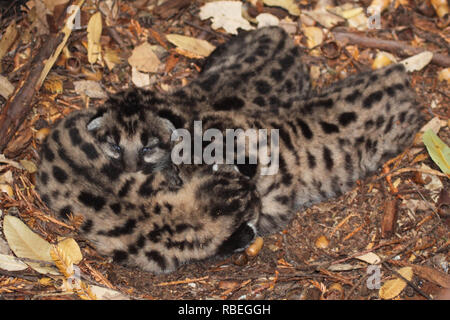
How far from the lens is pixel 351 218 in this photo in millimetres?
5863

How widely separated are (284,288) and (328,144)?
160cm

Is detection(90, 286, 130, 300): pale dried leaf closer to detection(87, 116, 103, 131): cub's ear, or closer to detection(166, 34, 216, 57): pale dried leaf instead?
detection(87, 116, 103, 131): cub's ear

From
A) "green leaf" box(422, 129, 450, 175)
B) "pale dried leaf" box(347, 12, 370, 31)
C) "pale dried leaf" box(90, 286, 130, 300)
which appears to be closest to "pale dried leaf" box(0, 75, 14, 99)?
"pale dried leaf" box(90, 286, 130, 300)

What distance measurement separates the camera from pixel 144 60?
6.68 m

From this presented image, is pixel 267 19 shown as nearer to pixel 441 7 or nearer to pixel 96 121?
pixel 441 7

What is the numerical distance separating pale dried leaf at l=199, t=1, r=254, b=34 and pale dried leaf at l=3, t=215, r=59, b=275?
10.7 feet

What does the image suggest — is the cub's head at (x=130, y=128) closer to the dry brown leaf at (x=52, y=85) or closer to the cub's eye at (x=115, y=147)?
the cub's eye at (x=115, y=147)

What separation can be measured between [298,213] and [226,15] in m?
2.55

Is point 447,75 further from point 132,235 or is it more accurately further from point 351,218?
point 132,235

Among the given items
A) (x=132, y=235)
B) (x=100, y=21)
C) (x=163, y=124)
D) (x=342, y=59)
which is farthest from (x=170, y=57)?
(x=132, y=235)

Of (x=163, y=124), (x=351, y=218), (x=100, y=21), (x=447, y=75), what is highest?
(x=100, y=21)

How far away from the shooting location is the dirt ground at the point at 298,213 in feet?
17.0

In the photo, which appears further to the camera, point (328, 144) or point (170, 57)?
point (170, 57)

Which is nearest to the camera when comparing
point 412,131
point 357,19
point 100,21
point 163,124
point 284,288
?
point 284,288
